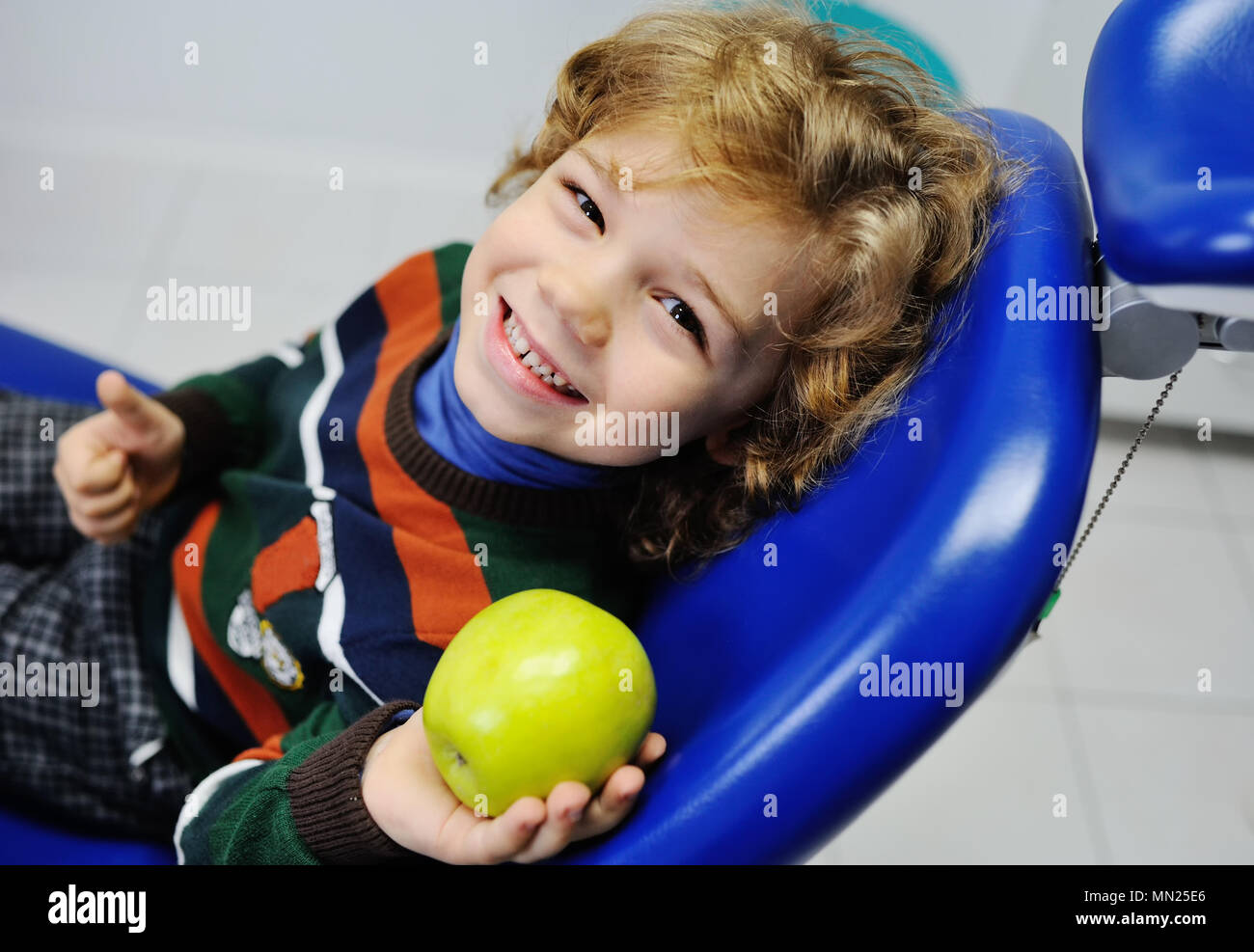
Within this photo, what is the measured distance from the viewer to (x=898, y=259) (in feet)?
2.13

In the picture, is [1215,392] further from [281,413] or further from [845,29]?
[281,413]

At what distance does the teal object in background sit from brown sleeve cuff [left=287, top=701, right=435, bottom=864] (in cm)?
61

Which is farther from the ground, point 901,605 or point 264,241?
point 264,241

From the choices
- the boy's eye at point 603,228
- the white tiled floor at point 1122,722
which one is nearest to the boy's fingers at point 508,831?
the boy's eye at point 603,228

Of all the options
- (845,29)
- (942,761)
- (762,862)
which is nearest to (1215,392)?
(942,761)

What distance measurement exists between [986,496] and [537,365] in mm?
303

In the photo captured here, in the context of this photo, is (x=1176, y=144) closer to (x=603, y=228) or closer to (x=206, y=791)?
(x=603, y=228)

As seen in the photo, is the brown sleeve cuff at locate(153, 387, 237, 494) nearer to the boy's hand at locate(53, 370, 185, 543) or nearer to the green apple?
the boy's hand at locate(53, 370, 185, 543)

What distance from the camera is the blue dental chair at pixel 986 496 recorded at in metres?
0.47

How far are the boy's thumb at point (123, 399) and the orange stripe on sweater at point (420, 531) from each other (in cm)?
19

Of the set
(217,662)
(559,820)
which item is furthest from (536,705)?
(217,662)

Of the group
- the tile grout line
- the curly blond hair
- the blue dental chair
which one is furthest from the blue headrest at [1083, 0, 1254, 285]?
the tile grout line

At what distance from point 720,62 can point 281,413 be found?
521 millimetres

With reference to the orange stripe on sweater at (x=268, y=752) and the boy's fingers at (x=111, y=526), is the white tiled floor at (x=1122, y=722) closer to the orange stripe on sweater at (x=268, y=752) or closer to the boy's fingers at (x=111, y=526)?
the orange stripe on sweater at (x=268, y=752)
